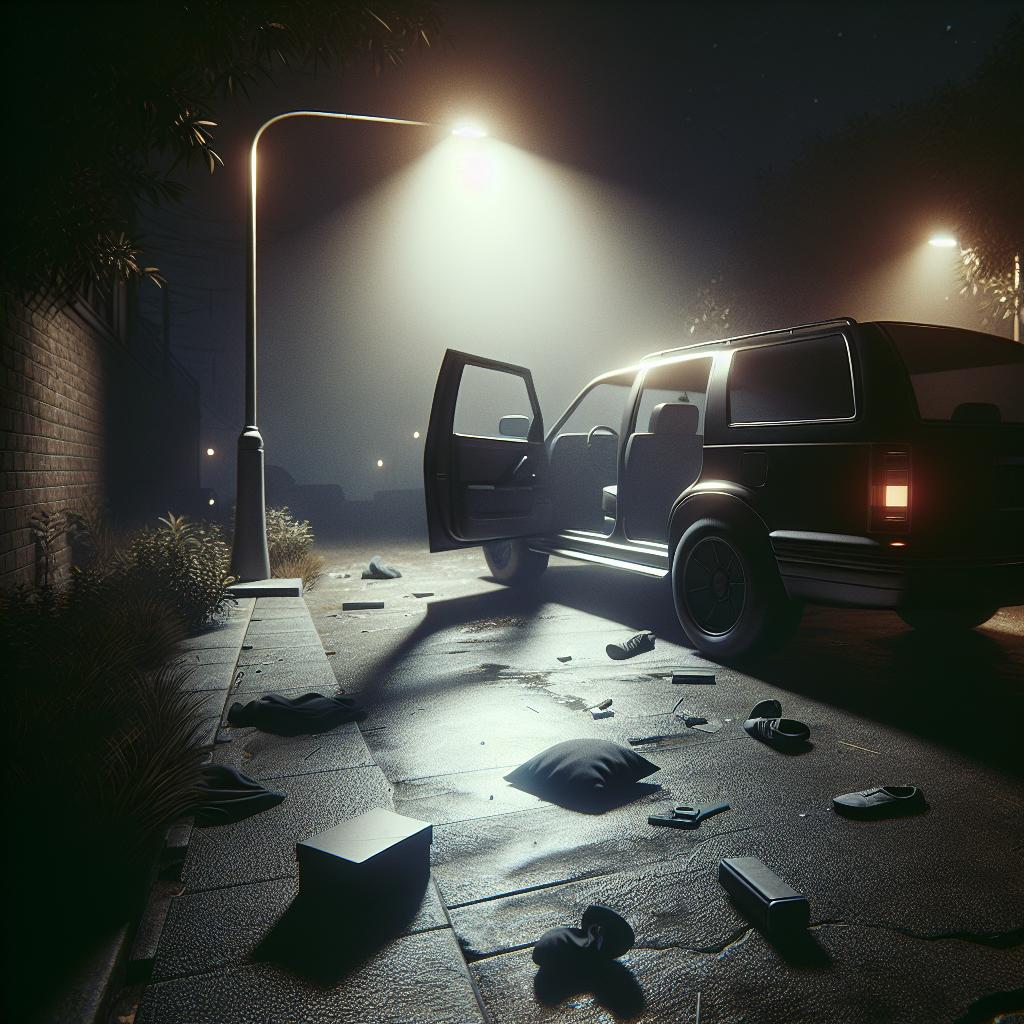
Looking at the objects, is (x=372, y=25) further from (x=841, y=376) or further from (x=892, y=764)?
(x=892, y=764)

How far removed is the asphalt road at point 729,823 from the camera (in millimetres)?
1929

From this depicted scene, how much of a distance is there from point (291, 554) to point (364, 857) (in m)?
8.48

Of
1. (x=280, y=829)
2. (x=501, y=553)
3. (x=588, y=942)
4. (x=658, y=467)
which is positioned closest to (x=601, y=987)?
(x=588, y=942)

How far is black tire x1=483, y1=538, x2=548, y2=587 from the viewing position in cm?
872

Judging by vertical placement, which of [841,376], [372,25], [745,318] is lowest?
[841,376]

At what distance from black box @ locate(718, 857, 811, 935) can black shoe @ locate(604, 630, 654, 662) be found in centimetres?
303

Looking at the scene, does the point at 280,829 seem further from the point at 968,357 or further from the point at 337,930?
the point at 968,357

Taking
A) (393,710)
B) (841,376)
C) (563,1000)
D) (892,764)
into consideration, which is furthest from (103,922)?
(841,376)

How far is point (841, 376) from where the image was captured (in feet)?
16.3

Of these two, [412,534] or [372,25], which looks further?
[412,534]

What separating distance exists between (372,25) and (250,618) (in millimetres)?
4761

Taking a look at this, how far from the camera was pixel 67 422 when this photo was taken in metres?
8.49

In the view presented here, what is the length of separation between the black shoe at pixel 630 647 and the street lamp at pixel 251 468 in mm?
4755

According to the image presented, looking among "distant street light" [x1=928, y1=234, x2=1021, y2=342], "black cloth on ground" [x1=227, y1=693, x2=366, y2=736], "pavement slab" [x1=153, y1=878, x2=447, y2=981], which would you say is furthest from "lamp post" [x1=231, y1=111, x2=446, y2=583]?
"distant street light" [x1=928, y1=234, x2=1021, y2=342]
